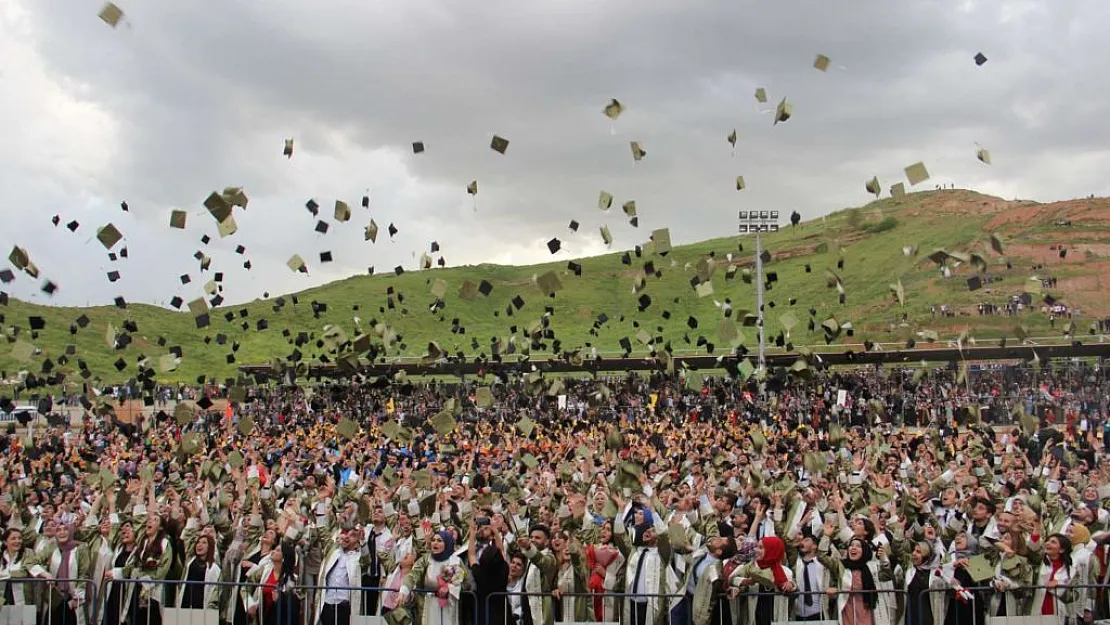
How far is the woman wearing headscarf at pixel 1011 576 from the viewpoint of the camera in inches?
320

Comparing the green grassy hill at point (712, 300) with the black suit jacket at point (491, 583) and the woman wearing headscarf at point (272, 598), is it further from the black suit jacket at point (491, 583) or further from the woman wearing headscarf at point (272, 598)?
the black suit jacket at point (491, 583)

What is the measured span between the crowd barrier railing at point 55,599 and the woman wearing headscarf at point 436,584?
125 inches

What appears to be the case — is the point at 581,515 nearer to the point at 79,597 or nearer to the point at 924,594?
the point at 924,594

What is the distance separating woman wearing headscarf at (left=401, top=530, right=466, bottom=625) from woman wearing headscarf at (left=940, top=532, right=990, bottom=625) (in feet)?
13.5

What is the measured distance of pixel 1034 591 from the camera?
8.17 metres

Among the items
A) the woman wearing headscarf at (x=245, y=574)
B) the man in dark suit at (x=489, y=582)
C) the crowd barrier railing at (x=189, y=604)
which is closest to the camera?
the man in dark suit at (x=489, y=582)

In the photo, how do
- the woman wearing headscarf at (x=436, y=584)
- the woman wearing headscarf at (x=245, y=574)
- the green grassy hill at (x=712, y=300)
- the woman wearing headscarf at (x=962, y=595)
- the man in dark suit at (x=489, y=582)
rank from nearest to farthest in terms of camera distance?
the woman wearing headscarf at (x=962, y=595) → the woman wearing headscarf at (x=436, y=584) → the man in dark suit at (x=489, y=582) → the woman wearing headscarf at (x=245, y=574) → the green grassy hill at (x=712, y=300)

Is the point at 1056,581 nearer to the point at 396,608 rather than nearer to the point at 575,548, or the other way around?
the point at 575,548

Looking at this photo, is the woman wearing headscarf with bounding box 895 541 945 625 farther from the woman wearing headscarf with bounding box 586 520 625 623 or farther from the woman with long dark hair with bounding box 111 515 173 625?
the woman with long dark hair with bounding box 111 515 173 625

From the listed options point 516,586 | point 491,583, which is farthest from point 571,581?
point 491,583

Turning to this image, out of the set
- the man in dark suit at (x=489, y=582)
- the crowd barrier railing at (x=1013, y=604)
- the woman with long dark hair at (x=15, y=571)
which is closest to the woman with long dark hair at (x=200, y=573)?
the woman with long dark hair at (x=15, y=571)

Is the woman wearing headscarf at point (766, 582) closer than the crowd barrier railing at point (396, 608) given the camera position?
Yes

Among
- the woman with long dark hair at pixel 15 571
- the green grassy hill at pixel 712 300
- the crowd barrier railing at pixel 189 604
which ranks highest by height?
the green grassy hill at pixel 712 300

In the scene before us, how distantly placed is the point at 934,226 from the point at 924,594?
424ft
